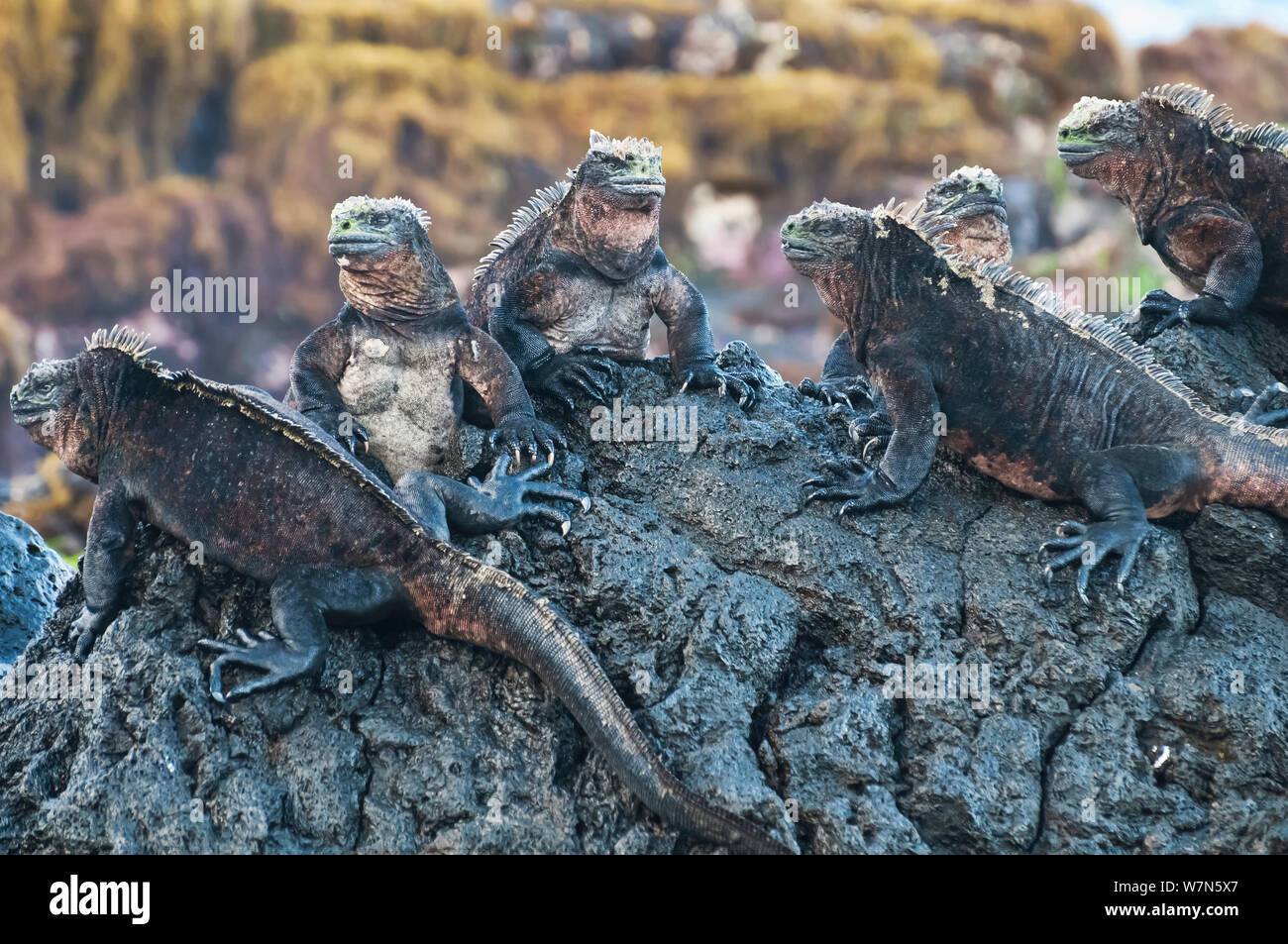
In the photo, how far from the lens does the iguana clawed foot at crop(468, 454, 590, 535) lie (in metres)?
4.19

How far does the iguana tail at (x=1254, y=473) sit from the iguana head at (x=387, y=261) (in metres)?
2.76

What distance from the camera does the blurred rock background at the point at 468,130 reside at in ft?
54.5

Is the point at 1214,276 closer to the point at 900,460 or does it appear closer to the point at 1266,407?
the point at 1266,407

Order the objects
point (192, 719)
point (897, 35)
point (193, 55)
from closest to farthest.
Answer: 1. point (192, 719)
2. point (193, 55)
3. point (897, 35)

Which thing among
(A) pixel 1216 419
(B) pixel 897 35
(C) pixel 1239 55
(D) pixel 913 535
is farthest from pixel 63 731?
(C) pixel 1239 55

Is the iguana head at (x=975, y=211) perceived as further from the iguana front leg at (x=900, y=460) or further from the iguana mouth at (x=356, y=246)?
the iguana mouth at (x=356, y=246)

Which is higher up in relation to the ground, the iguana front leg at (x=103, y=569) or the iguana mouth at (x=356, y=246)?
the iguana mouth at (x=356, y=246)

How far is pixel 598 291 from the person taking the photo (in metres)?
5.16

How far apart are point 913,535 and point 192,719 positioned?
2347 mm

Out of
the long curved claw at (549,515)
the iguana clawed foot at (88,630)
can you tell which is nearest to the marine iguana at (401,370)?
the long curved claw at (549,515)

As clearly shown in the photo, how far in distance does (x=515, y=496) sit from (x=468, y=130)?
1435 cm

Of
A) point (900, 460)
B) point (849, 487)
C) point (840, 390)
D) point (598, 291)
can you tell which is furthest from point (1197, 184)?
point (598, 291)

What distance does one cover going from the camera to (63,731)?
3791 millimetres
